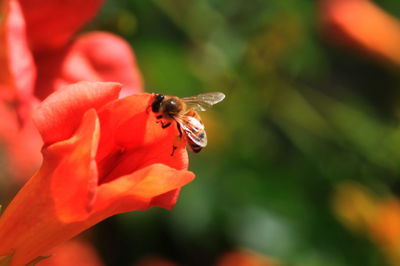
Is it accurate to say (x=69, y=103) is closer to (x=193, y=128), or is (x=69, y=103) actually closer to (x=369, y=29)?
(x=193, y=128)

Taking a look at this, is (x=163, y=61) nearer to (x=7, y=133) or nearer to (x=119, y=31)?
(x=7, y=133)

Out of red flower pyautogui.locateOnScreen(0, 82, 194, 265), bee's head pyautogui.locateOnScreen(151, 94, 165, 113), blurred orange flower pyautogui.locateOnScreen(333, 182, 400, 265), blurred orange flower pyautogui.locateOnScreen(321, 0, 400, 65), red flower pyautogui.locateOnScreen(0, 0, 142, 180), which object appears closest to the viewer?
red flower pyautogui.locateOnScreen(0, 82, 194, 265)

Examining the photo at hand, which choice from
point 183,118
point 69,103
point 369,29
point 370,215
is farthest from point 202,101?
point 369,29

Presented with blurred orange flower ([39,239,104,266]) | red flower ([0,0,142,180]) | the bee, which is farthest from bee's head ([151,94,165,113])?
blurred orange flower ([39,239,104,266])

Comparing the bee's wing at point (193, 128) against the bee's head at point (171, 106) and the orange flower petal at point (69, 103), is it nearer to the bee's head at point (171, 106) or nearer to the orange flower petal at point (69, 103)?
the bee's head at point (171, 106)

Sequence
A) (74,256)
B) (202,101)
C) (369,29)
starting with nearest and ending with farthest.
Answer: (202,101), (74,256), (369,29)

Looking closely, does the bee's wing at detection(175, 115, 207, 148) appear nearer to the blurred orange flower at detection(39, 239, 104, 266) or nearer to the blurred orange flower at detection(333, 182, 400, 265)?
the blurred orange flower at detection(39, 239, 104, 266)

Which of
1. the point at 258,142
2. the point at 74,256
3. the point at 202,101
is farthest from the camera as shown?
the point at 258,142

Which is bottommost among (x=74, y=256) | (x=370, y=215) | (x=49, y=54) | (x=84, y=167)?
(x=74, y=256)
